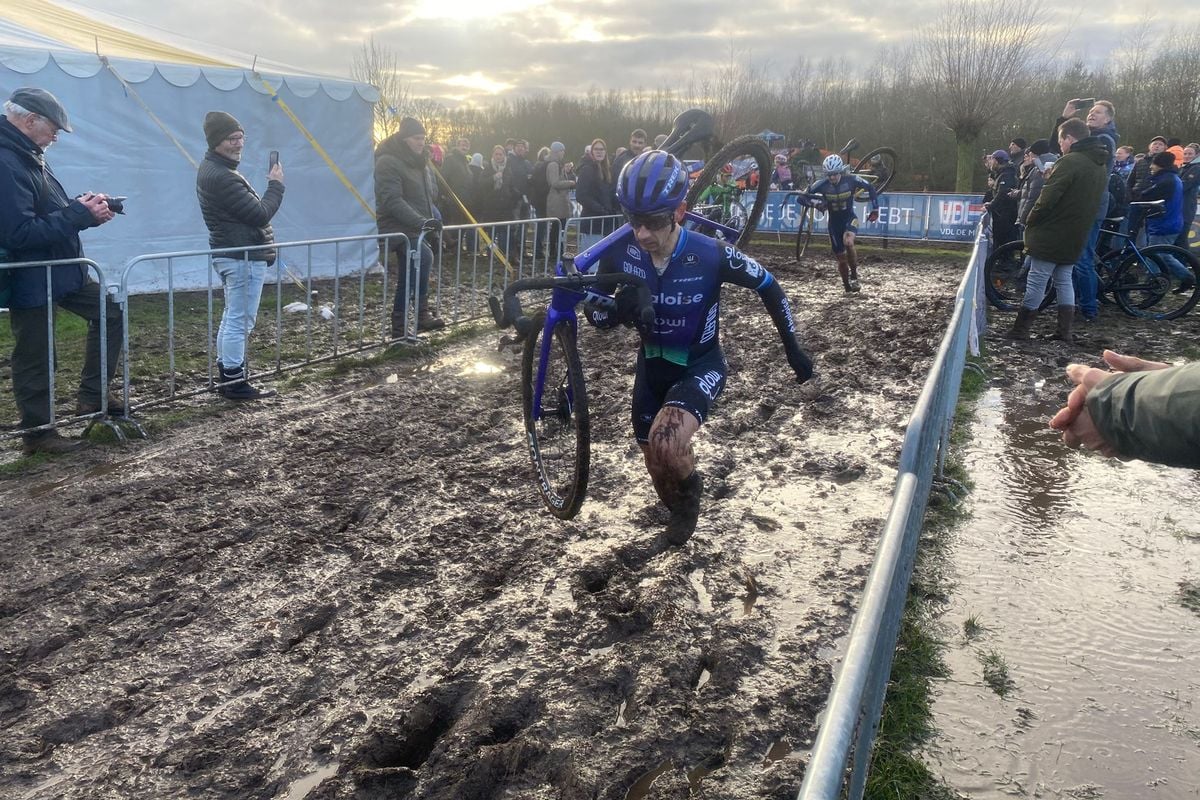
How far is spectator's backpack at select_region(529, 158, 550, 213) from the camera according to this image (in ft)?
48.6

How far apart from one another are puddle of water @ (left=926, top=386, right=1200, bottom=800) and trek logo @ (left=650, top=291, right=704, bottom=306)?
1.97 meters

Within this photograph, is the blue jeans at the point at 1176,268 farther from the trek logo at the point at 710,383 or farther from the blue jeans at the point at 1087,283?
the trek logo at the point at 710,383

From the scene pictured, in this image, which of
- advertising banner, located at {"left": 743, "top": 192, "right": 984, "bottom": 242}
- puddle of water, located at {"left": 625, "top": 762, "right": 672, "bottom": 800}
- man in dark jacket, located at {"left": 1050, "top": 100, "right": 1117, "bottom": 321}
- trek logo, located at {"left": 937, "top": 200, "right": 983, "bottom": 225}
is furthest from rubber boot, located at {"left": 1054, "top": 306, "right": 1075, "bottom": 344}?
trek logo, located at {"left": 937, "top": 200, "right": 983, "bottom": 225}

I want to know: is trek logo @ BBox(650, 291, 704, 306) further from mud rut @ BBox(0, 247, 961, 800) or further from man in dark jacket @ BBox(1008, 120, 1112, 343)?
man in dark jacket @ BBox(1008, 120, 1112, 343)

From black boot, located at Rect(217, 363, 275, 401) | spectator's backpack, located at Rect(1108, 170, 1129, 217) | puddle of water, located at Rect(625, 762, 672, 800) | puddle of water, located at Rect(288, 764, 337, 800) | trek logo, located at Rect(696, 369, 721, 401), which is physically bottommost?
puddle of water, located at Rect(288, 764, 337, 800)

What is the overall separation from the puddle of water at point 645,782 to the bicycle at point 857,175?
447 inches

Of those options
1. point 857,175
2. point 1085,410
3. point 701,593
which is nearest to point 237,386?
point 701,593

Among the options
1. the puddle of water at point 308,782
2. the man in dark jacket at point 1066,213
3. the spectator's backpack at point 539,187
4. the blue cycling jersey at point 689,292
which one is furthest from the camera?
the spectator's backpack at point 539,187

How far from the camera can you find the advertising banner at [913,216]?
768 inches

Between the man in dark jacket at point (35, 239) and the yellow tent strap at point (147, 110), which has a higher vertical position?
the yellow tent strap at point (147, 110)

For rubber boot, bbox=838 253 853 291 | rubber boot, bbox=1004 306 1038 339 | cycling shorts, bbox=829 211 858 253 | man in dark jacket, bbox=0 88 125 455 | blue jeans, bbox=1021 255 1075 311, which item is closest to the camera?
man in dark jacket, bbox=0 88 125 455

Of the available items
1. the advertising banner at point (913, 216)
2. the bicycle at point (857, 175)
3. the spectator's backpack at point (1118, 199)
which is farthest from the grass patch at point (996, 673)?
the advertising banner at point (913, 216)

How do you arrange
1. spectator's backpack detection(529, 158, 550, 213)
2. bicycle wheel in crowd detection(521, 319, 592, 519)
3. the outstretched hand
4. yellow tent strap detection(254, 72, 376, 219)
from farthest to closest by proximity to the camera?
1. spectator's backpack detection(529, 158, 550, 213)
2. yellow tent strap detection(254, 72, 376, 219)
3. bicycle wheel in crowd detection(521, 319, 592, 519)
4. the outstretched hand

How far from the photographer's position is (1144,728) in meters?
3.35
